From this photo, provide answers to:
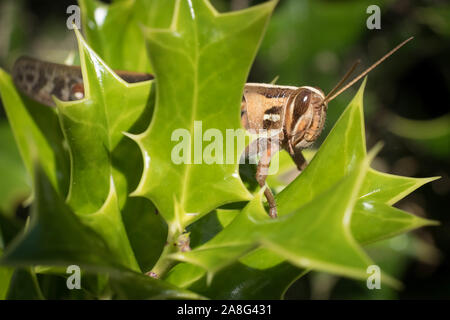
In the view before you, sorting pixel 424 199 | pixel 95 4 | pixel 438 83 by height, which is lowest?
pixel 424 199

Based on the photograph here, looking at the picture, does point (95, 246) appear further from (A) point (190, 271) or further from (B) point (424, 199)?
(B) point (424, 199)

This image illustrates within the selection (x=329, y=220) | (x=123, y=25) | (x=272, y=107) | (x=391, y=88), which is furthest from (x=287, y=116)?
(x=391, y=88)

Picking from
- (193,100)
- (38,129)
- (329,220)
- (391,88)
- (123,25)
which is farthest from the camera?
(391,88)

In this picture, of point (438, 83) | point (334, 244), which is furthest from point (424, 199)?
point (334, 244)

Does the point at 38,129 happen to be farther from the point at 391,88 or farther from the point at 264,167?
the point at 391,88

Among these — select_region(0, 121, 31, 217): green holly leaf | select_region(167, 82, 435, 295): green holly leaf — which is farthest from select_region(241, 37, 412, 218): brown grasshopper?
select_region(0, 121, 31, 217): green holly leaf

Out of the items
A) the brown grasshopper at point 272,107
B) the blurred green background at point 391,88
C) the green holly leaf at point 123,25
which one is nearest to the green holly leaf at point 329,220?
the brown grasshopper at point 272,107
